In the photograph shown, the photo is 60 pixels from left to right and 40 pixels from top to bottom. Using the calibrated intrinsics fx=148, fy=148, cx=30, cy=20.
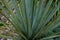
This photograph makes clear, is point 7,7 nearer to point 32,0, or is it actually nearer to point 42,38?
point 32,0

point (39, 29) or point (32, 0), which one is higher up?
point (32, 0)

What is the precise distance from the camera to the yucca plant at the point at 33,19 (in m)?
1.19

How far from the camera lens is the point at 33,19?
1.23 metres

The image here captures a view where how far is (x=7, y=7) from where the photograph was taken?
1150 millimetres

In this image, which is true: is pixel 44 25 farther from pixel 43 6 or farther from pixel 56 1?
pixel 56 1

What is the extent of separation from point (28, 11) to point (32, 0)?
10cm

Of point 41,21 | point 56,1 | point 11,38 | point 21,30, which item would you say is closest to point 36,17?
point 41,21

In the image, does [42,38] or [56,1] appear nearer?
[42,38]

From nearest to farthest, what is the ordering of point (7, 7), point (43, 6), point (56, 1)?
point (7, 7) < point (43, 6) < point (56, 1)

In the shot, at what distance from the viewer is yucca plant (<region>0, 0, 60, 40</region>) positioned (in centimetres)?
119

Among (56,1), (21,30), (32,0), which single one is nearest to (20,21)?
(21,30)

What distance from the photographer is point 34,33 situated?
4.09 ft

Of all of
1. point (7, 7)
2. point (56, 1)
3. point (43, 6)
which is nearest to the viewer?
point (7, 7)

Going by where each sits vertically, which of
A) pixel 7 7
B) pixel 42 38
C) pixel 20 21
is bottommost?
pixel 42 38
